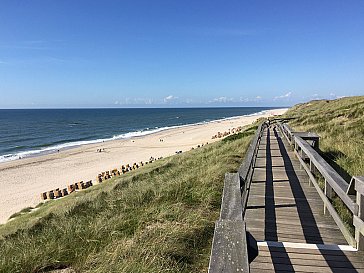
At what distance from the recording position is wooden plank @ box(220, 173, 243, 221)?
2.10 metres

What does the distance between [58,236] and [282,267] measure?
3.39 meters

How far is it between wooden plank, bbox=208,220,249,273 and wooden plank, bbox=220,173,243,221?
0.65 feet

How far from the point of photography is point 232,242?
1683 mm

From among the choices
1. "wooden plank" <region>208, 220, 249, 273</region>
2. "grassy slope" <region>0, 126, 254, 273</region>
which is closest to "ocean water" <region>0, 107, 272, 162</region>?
"grassy slope" <region>0, 126, 254, 273</region>

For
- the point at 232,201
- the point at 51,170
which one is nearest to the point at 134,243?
the point at 232,201

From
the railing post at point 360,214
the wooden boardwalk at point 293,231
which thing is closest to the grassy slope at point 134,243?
the wooden boardwalk at point 293,231

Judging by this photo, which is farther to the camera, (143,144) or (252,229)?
(143,144)

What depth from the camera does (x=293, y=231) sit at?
3.76m

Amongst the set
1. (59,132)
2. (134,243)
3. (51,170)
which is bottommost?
(51,170)

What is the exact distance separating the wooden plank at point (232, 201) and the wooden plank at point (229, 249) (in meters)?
0.20

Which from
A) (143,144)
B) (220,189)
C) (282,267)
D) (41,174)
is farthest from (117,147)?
(282,267)

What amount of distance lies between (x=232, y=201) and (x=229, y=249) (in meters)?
0.76

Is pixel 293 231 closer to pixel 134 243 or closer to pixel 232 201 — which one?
pixel 232 201

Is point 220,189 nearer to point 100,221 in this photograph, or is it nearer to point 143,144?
point 100,221
